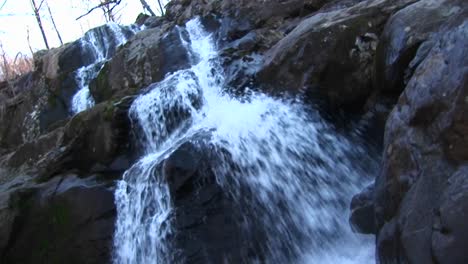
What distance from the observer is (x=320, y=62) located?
6.64 meters

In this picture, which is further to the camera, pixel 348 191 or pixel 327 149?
pixel 327 149

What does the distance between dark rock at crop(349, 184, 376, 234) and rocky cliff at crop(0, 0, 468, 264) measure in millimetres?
13

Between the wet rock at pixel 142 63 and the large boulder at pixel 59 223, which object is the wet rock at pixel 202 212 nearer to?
the large boulder at pixel 59 223

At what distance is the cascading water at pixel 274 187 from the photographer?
5.23 m

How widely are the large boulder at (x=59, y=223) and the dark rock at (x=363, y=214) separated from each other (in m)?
3.23

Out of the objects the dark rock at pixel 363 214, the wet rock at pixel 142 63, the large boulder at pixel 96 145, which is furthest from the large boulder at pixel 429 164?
the wet rock at pixel 142 63

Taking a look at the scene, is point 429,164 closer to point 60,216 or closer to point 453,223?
point 453,223

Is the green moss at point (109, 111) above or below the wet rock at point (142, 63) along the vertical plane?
below

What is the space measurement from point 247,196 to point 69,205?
265 centimetres

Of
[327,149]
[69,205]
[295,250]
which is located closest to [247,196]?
[295,250]

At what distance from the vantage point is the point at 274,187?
226 inches

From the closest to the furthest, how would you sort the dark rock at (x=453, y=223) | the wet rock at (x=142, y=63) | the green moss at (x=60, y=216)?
the dark rock at (x=453, y=223) < the green moss at (x=60, y=216) < the wet rock at (x=142, y=63)

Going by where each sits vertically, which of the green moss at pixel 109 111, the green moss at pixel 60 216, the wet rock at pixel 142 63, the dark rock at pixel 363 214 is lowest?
the dark rock at pixel 363 214

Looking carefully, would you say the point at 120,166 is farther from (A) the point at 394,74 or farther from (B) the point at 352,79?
(A) the point at 394,74
